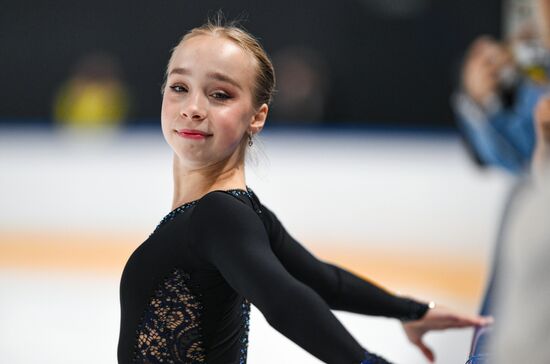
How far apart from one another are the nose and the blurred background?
27 centimetres

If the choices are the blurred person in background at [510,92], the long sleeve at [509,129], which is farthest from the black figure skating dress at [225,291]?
the long sleeve at [509,129]

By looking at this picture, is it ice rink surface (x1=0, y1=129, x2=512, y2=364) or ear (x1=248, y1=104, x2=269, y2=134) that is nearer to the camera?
ear (x1=248, y1=104, x2=269, y2=134)

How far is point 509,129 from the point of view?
3705 millimetres

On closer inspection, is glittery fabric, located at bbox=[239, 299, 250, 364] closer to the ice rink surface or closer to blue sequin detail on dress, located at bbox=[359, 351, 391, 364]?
the ice rink surface

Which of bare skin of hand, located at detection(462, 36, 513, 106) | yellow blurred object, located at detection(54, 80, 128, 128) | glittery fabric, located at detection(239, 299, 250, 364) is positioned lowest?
glittery fabric, located at detection(239, 299, 250, 364)

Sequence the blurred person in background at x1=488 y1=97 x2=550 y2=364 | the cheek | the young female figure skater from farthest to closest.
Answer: the cheek
the young female figure skater
the blurred person in background at x1=488 y1=97 x2=550 y2=364

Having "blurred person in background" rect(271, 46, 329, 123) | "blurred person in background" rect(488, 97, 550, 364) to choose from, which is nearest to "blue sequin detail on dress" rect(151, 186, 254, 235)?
"blurred person in background" rect(488, 97, 550, 364)

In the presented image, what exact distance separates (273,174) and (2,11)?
1038 centimetres

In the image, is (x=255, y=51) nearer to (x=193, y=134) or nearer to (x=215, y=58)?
(x=215, y=58)

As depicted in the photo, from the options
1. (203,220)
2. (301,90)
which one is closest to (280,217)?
(203,220)

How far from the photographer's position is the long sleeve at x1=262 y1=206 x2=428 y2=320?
1981 millimetres

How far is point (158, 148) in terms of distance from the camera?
605 inches

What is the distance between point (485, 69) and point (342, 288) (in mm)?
2432

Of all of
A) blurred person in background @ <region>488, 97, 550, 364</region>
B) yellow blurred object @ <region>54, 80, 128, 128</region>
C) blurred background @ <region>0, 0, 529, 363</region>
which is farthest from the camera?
yellow blurred object @ <region>54, 80, 128, 128</region>
